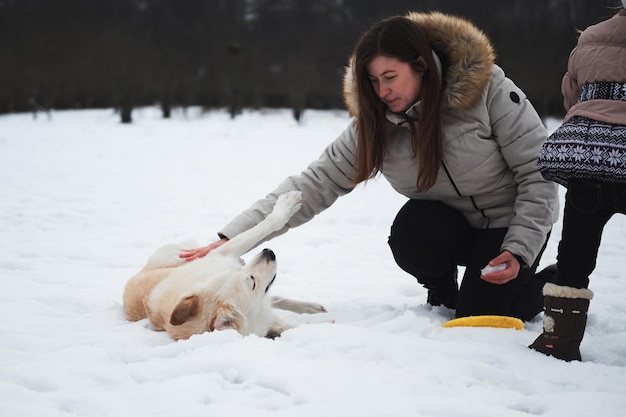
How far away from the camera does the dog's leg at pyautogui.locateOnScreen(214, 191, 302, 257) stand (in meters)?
3.13

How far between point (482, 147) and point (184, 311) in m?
1.71

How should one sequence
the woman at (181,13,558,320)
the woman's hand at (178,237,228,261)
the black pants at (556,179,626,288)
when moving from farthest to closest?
the woman's hand at (178,237,228,261) < the woman at (181,13,558,320) < the black pants at (556,179,626,288)

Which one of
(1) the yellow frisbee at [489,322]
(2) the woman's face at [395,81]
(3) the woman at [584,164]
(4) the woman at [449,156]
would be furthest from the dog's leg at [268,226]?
(3) the woman at [584,164]

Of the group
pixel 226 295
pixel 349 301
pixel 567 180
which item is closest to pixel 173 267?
pixel 226 295

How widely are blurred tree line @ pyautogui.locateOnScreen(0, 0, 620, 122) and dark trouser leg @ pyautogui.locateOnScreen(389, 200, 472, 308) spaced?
20863 mm

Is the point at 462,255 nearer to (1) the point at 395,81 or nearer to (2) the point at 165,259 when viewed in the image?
(1) the point at 395,81

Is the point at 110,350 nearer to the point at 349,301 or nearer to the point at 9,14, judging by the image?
the point at 349,301

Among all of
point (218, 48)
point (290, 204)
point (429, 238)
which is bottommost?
point (429, 238)

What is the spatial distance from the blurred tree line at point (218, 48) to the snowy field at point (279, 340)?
1763 centimetres

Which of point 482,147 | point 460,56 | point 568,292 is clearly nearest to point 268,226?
point 482,147

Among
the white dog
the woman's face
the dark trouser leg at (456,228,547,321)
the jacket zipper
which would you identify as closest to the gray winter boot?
the dark trouser leg at (456,228,547,321)

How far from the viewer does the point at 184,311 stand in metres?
2.69

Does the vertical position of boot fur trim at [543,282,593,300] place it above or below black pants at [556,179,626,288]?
below

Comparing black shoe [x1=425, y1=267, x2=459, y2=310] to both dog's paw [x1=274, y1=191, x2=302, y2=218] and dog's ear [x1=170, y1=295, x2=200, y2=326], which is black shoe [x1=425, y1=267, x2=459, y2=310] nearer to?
dog's paw [x1=274, y1=191, x2=302, y2=218]
